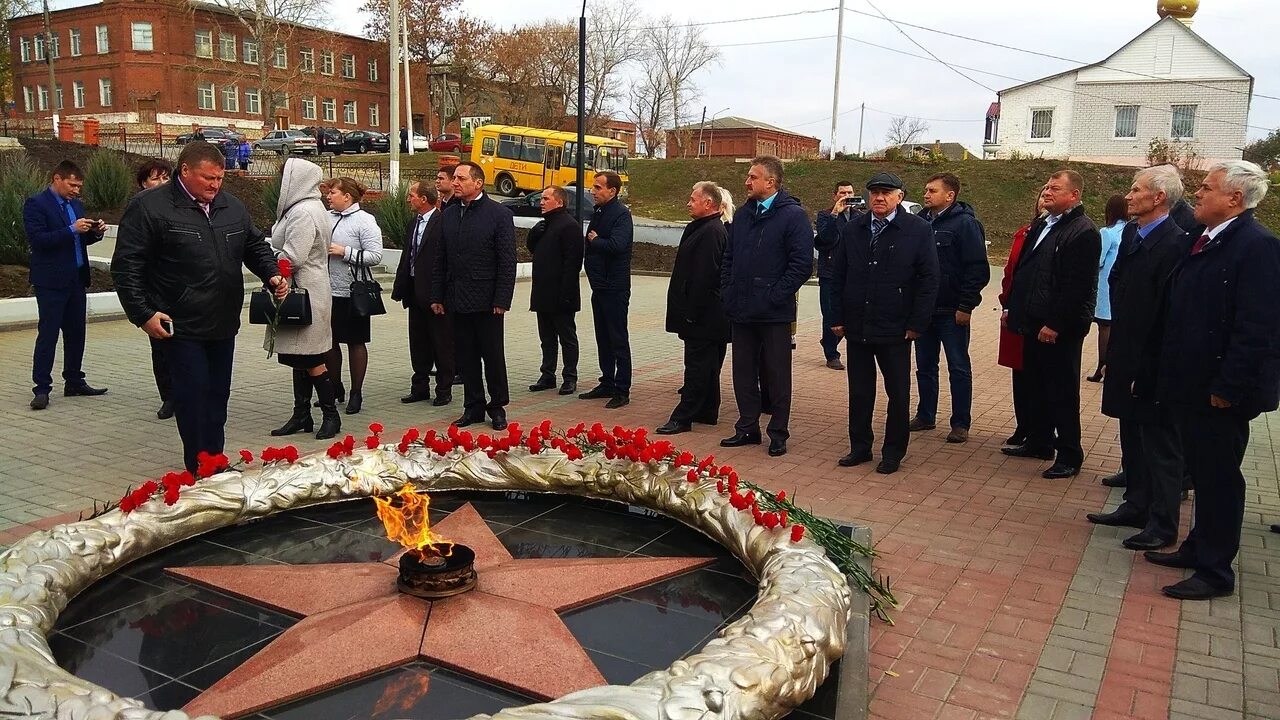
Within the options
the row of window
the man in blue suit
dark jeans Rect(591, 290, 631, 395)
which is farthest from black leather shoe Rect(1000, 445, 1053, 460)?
the row of window

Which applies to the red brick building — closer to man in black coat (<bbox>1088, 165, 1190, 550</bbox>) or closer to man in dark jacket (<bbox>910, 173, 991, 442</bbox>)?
man in dark jacket (<bbox>910, 173, 991, 442</bbox>)

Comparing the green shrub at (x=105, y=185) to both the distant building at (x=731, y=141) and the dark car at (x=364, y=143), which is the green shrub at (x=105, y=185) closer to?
the dark car at (x=364, y=143)

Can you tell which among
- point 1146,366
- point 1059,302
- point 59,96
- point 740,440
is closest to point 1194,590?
point 1146,366

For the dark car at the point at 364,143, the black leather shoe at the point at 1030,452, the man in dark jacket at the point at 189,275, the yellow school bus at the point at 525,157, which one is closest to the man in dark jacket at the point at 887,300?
the black leather shoe at the point at 1030,452

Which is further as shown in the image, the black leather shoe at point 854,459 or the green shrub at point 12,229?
the green shrub at point 12,229

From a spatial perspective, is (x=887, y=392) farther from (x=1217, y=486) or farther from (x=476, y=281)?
(x=476, y=281)

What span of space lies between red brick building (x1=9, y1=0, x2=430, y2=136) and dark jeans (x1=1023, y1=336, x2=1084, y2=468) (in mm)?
51434

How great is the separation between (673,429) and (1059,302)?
9.21ft

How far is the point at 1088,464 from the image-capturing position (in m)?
6.42

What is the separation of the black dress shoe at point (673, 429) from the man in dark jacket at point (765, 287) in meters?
0.44

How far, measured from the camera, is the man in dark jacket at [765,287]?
20.8 feet

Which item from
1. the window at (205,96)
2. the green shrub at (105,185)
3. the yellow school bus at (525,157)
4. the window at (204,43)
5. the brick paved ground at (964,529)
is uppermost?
the window at (204,43)

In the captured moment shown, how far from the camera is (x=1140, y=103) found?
1518 inches

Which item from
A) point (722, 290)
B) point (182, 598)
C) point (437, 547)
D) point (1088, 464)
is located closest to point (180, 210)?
point (182, 598)
